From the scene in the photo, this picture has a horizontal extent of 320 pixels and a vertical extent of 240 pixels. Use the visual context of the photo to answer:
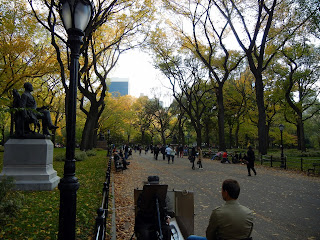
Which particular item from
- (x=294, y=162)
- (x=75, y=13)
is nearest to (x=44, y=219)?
(x=75, y=13)

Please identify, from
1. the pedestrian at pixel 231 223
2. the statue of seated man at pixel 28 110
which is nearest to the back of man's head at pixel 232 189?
the pedestrian at pixel 231 223

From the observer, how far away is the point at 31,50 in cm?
2298

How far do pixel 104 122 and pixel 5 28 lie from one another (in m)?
33.4

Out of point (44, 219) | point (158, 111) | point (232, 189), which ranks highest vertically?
point (158, 111)

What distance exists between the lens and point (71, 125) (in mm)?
3482

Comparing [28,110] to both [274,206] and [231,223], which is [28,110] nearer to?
[231,223]

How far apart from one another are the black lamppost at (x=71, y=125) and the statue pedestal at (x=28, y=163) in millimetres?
5498

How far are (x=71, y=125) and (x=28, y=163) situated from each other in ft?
18.9

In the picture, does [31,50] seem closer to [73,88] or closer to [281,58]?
[73,88]

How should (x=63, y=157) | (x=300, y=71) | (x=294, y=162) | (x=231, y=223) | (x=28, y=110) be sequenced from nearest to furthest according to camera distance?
(x=231, y=223), (x=28, y=110), (x=294, y=162), (x=63, y=157), (x=300, y=71)

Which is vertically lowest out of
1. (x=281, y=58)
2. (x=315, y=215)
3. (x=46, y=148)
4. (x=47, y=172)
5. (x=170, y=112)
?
(x=315, y=215)

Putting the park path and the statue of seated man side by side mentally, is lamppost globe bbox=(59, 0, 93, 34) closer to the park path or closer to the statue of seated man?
the park path

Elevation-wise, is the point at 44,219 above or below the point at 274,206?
above

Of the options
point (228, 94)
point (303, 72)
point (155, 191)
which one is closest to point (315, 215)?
point (155, 191)
